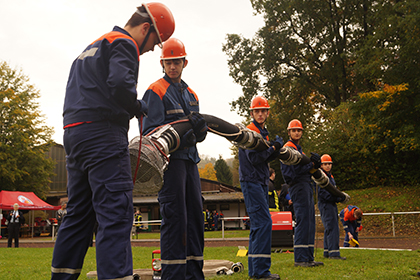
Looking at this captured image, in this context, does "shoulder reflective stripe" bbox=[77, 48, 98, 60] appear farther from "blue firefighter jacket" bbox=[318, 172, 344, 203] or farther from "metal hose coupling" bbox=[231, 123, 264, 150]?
"blue firefighter jacket" bbox=[318, 172, 344, 203]

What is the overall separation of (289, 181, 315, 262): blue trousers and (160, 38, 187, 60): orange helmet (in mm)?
3670

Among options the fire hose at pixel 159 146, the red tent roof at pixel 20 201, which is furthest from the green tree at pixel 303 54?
the fire hose at pixel 159 146

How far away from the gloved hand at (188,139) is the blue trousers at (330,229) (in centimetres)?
583

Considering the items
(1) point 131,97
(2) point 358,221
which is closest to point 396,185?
(2) point 358,221

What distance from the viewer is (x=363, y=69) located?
23.8 metres

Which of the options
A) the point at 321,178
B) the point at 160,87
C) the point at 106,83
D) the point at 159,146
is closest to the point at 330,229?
the point at 321,178

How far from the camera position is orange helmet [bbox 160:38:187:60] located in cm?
470

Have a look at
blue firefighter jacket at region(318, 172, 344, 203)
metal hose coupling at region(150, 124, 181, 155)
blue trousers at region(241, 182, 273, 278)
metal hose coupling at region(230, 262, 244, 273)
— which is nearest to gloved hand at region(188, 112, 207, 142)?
metal hose coupling at region(150, 124, 181, 155)

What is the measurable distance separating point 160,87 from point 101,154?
1.77 metres

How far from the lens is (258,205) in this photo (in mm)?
5816

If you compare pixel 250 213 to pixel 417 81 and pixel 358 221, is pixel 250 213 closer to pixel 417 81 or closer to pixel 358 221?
pixel 358 221

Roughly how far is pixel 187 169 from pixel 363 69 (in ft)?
72.0

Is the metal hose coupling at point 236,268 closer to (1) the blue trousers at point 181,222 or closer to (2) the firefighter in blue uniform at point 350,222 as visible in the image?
(1) the blue trousers at point 181,222

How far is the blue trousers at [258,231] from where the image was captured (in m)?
5.58
